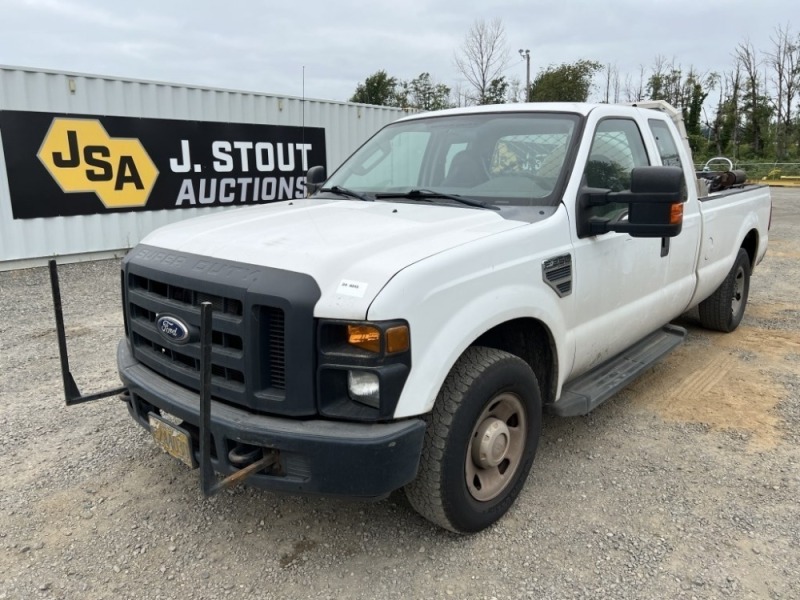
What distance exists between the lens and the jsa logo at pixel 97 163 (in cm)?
897

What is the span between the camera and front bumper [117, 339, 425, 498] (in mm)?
2223

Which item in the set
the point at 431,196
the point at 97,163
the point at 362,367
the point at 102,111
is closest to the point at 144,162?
the point at 97,163

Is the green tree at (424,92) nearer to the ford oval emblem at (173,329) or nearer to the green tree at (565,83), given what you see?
the green tree at (565,83)

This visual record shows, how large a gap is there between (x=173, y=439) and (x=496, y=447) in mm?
1403

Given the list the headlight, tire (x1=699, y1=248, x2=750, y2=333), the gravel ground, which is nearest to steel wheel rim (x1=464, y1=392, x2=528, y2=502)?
the gravel ground

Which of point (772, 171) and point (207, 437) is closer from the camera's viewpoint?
point (207, 437)

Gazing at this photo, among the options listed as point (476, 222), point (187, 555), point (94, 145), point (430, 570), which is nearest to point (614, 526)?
point (430, 570)

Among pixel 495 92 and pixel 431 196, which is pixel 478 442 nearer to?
pixel 431 196

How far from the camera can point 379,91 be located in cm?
4150

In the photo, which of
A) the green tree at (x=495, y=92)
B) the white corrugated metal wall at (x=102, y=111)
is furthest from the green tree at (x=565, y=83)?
the white corrugated metal wall at (x=102, y=111)

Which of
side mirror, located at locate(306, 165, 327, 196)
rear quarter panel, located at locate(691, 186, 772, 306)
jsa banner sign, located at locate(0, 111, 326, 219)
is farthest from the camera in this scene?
jsa banner sign, located at locate(0, 111, 326, 219)

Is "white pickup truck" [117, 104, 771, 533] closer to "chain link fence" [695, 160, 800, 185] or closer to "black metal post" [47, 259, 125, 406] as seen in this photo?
"black metal post" [47, 259, 125, 406]

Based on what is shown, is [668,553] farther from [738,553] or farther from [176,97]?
[176,97]

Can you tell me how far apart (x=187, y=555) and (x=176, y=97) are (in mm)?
9059
